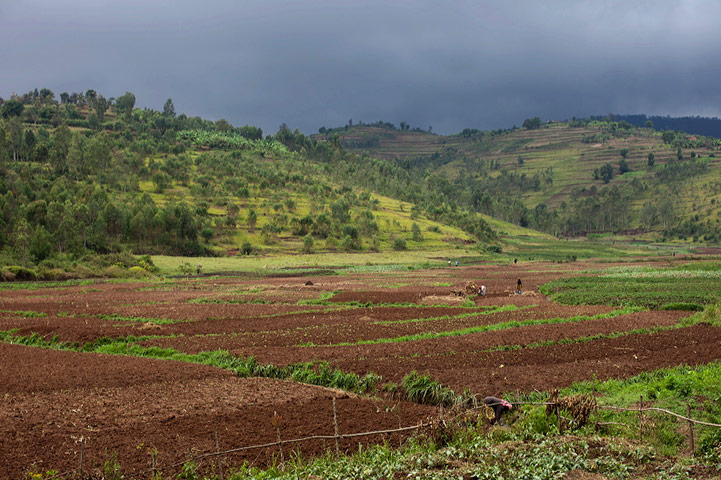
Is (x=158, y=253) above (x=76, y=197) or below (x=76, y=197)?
below

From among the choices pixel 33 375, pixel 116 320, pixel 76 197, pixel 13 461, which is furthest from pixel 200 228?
pixel 13 461

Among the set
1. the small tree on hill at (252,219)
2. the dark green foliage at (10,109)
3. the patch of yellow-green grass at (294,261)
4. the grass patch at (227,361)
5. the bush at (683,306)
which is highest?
the dark green foliage at (10,109)

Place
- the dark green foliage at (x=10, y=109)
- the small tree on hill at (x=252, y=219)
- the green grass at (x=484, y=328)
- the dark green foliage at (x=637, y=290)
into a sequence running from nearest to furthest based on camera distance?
the green grass at (x=484, y=328)
the dark green foliage at (x=637, y=290)
the small tree on hill at (x=252, y=219)
the dark green foliage at (x=10, y=109)

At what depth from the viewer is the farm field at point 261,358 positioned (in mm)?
13273

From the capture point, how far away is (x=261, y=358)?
21.4 meters

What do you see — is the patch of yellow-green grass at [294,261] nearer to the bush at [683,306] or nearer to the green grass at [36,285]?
the green grass at [36,285]

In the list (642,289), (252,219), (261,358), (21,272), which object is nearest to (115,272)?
(21,272)

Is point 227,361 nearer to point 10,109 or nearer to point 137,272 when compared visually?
point 137,272

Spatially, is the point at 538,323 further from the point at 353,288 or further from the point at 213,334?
the point at 353,288

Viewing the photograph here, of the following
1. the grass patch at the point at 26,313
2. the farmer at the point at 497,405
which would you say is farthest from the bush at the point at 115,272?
the farmer at the point at 497,405

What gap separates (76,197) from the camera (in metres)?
96.4

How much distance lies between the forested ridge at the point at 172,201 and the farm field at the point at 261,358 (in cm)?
4195

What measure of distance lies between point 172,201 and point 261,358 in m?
91.0

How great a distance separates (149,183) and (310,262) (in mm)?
60154
